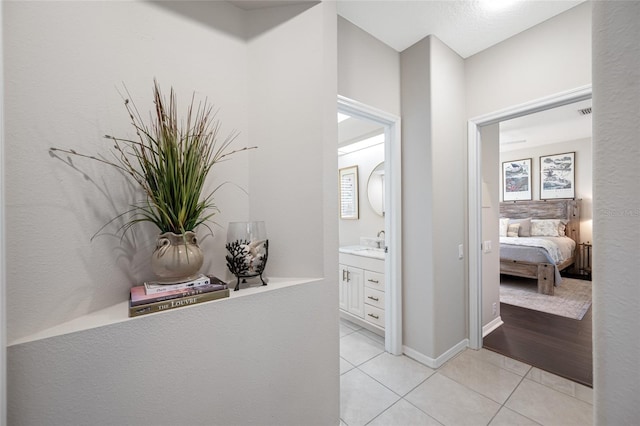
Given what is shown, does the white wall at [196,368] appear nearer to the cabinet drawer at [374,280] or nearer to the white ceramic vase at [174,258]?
the white ceramic vase at [174,258]

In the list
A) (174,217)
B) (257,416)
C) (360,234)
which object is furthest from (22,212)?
(360,234)

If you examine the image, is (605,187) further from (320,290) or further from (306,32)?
(306,32)

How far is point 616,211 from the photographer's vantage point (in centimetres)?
35

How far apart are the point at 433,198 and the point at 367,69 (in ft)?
3.84

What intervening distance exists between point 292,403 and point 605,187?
4.75 feet

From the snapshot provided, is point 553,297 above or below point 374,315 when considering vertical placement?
below

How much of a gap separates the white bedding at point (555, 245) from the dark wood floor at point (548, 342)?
1.17 meters

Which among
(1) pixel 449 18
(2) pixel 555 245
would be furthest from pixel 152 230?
(2) pixel 555 245

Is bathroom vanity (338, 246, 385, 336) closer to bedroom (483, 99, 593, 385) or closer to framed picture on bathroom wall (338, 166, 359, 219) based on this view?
framed picture on bathroom wall (338, 166, 359, 219)

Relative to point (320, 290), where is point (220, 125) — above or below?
above

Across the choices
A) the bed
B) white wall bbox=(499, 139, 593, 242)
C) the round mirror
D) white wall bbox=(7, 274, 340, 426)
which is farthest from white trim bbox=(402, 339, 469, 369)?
white wall bbox=(499, 139, 593, 242)

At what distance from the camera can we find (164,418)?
951 millimetres

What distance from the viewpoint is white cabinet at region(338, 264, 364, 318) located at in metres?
2.78

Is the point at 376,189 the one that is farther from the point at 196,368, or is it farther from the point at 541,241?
the point at 541,241
